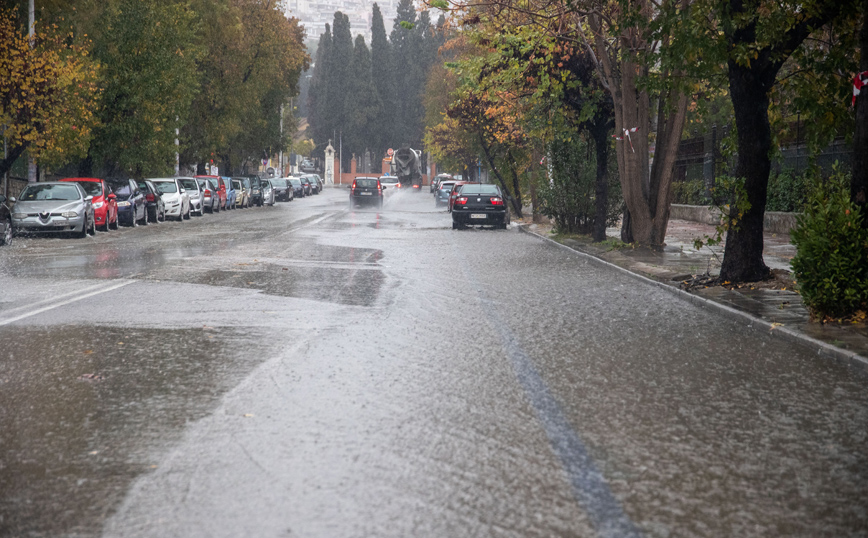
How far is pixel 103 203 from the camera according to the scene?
30.3 metres

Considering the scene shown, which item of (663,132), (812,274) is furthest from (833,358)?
(663,132)

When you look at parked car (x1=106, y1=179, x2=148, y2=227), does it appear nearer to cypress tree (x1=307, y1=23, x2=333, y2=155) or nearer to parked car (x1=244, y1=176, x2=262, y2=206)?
parked car (x1=244, y1=176, x2=262, y2=206)

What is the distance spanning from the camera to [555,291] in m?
14.8

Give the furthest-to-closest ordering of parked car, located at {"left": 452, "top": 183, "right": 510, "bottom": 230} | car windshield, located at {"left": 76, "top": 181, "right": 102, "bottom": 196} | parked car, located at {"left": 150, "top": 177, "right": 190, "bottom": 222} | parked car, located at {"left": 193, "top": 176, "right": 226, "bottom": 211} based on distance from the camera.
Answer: parked car, located at {"left": 193, "top": 176, "right": 226, "bottom": 211} → parked car, located at {"left": 150, "top": 177, "right": 190, "bottom": 222} → parked car, located at {"left": 452, "top": 183, "right": 510, "bottom": 230} → car windshield, located at {"left": 76, "top": 181, "right": 102, "bottom": 196}

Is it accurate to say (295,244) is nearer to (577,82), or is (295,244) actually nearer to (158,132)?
(577,82)

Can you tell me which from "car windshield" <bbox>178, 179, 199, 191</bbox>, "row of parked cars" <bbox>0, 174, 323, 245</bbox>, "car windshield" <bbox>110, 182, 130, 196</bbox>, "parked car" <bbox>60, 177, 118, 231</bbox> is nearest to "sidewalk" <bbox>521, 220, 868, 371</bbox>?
"row of parked cars" <bbox>0, 174, 323, 245</bbox>

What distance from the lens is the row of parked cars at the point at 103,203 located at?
2659 cm

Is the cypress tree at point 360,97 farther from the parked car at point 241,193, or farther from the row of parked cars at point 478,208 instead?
the row of parked cars at point 478,208

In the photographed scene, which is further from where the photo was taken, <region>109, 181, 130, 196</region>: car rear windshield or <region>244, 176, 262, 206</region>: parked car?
<region>244, 176, 262, 206</region>: parked car

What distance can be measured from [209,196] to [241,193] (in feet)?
28.6

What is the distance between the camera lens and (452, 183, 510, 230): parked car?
111ft

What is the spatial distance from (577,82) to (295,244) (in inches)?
301

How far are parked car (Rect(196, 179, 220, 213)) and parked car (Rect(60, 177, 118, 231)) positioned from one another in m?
14.6

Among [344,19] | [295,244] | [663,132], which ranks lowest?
[295,244]
